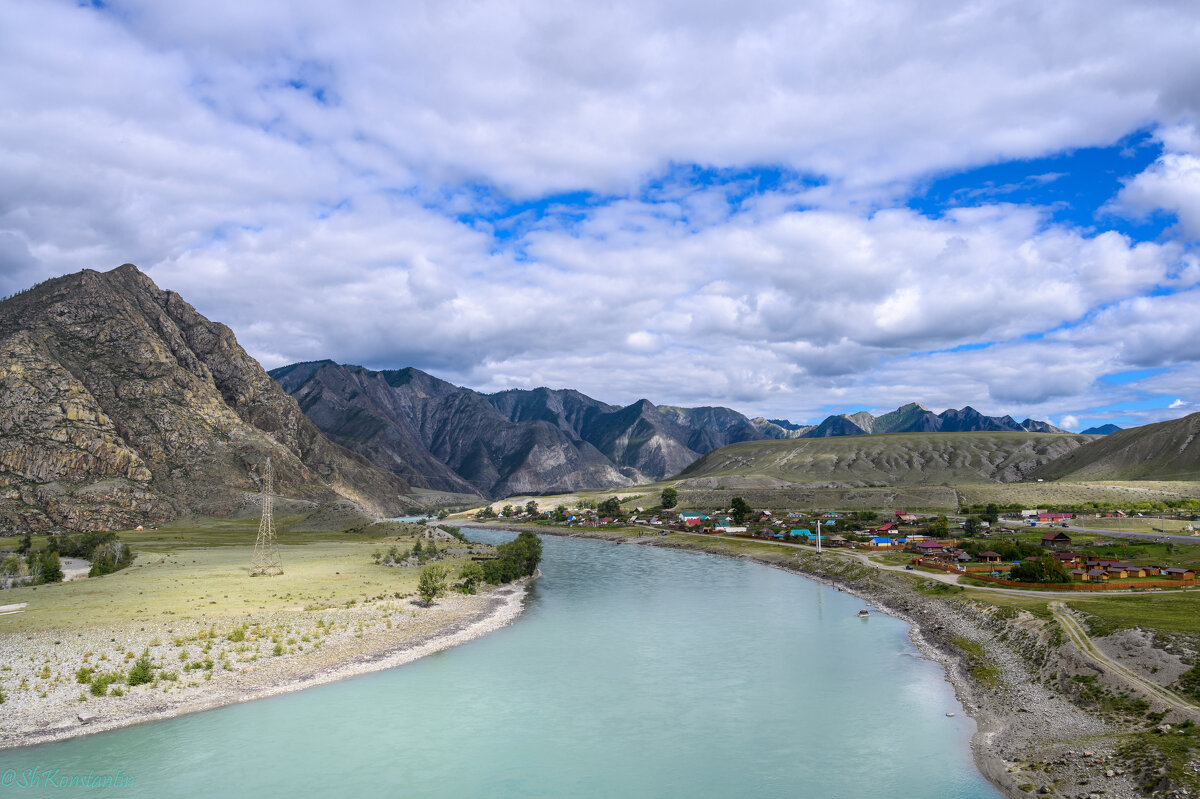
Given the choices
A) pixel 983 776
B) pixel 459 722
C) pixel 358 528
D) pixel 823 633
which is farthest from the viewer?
pixel 358 528

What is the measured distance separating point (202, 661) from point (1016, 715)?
47662 millimetres

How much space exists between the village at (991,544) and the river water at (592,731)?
798 inches

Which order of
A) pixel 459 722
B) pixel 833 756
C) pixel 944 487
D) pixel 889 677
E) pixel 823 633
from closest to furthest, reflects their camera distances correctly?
pixel 833 756 < pixel 459 722 < pixel 889 677 < pixel 823 633 < pixel 944 487

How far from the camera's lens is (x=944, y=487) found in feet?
620

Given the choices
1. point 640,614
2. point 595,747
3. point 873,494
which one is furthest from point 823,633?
point 873,494

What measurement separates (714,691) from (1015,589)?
3612 cm

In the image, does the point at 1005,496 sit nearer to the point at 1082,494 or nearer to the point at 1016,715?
the point at 1082,494

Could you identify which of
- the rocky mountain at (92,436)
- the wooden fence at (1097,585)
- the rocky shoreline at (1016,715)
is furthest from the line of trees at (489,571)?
the rocky mountain at (92,436)

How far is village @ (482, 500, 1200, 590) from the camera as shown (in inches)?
2341

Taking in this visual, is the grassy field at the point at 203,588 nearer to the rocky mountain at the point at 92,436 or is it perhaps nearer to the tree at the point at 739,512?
the rocky mountain at the point at 92,436

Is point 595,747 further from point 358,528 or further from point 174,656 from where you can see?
point 358,528

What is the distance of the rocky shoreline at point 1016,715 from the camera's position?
26.0m

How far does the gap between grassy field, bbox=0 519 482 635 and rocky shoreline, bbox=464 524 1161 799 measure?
51.2 metres

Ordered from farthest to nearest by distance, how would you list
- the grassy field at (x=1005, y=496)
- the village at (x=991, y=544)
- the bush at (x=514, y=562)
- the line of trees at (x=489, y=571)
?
the grassy field at (x=1005, y=496)
the bush at (x=514, y=562)
the line of trees at (x=489, y=571)
the village at (x=991, y=544)
